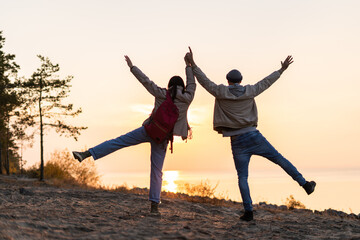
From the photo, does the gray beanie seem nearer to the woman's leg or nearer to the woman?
the woman

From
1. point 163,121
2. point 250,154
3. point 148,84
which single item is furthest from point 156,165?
point 250,154

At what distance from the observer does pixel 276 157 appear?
6.88m

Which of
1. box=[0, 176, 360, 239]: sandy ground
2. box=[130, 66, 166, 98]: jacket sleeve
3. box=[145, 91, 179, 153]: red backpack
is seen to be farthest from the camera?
box=[130, 66, 166, 98]: jacket sleeve

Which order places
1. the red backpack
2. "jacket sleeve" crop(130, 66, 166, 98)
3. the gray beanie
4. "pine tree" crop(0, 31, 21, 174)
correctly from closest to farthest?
the red backpack < "jacket sleeve" crop(130, 66, 166, 98) < the gray beanie < "pine tree" crop(0, 31, 21, 174)

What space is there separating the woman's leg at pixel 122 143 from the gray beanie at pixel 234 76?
5.81ft

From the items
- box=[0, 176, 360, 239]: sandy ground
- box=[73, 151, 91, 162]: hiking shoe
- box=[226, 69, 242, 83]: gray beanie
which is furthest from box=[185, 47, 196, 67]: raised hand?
box=[0, 176, 360, 239]: sandy ground

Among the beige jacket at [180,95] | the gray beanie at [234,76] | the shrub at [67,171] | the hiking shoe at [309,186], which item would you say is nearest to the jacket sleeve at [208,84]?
the beige jacket at [180,95]

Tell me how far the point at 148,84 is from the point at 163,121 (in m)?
0.69

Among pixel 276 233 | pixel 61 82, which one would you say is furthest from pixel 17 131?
pixel 276 233

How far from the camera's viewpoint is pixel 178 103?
663 centimetres

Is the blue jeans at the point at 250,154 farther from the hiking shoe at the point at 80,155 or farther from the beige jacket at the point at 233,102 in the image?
the hiking shoe at the point at 80,155

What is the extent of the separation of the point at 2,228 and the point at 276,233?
3.97 meters

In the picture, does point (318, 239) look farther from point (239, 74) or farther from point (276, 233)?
point (239, 74)

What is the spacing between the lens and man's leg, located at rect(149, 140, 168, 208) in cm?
679
